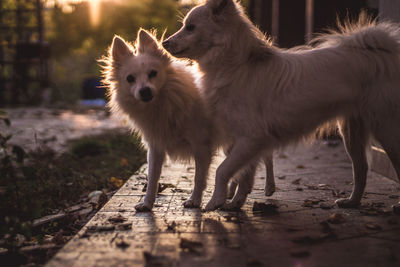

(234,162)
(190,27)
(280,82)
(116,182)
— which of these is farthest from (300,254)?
(116,182)

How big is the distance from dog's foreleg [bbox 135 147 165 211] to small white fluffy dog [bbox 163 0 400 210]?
0.64 m

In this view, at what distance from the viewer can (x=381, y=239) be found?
310cm

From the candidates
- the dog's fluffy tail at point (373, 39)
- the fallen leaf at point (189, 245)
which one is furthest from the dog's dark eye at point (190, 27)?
the fallen leaf at point (189, 245)

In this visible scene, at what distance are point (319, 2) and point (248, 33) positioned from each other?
6150mm

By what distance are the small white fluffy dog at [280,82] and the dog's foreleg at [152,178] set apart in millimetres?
639

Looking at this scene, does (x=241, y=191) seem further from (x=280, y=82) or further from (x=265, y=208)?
(x=280, y=82)

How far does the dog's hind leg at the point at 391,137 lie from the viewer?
3.82m

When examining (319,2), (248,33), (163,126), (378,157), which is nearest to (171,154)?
(163,126)

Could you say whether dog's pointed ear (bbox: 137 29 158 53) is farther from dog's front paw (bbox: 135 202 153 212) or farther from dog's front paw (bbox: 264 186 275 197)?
dog's front paw (bbox: 264 186 275 197)

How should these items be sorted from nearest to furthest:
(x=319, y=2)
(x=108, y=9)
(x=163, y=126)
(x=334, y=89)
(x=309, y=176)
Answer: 1. (x=334, y=89)
2. (x=163, y=126)
3. (x=309, y=176)
4. (x=319, y=2)
5. (x=108, y=9)

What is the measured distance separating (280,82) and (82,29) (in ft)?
107

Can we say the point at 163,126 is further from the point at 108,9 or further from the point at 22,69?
the point at 108,9

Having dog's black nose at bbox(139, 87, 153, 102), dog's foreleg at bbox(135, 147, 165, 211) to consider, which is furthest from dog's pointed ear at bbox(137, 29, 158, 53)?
dog's foreleg at bbox(135, 147, 165, 211)

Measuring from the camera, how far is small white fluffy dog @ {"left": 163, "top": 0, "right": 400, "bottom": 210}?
3.77 m
